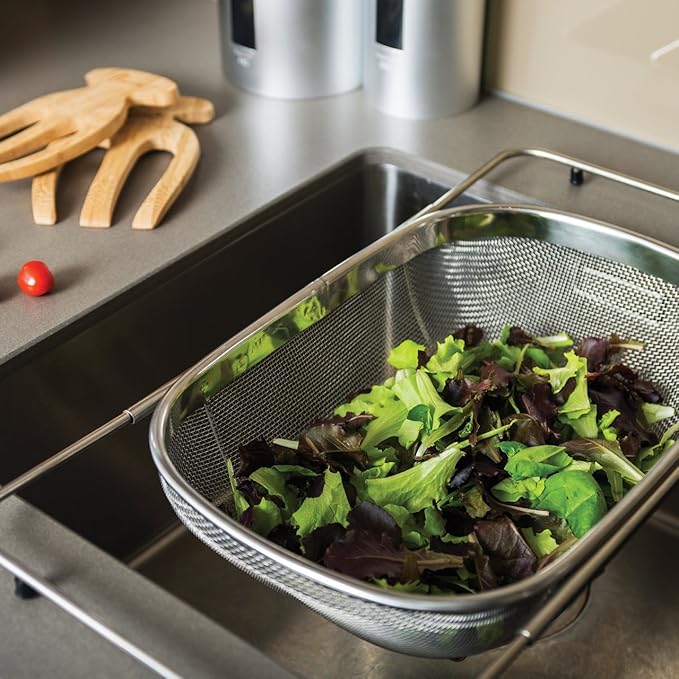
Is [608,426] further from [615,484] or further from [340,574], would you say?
[340,574]

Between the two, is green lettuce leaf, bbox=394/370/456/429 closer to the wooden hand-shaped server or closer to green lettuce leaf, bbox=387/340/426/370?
green lettuce leaf, bbox=387/340/426/370

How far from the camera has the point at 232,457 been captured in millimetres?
819

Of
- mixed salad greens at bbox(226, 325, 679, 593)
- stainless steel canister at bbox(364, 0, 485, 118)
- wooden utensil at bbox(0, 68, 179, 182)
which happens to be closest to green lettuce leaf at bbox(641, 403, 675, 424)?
mixed salad greens at bbox(226, 325, 679, 593)

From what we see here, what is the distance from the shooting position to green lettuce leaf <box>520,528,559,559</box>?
2.39 ft

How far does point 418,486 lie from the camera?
0.76 meters

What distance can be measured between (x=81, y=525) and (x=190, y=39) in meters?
0.65

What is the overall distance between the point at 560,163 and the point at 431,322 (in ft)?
0.67

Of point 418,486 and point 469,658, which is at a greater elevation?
point 418,486

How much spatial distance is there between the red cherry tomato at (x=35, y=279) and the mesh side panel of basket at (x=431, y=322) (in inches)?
7.6

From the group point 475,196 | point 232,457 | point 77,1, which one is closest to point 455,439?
point 232,457

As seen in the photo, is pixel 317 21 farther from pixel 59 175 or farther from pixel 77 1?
pixel 77 1

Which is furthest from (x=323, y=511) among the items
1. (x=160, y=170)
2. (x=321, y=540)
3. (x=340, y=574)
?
(x=160, y=170)

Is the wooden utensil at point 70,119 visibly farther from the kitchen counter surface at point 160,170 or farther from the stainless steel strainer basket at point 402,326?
the stainless steel strainer basket at point 402,326

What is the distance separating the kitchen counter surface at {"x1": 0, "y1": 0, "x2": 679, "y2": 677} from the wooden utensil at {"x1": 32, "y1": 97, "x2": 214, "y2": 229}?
13mm
